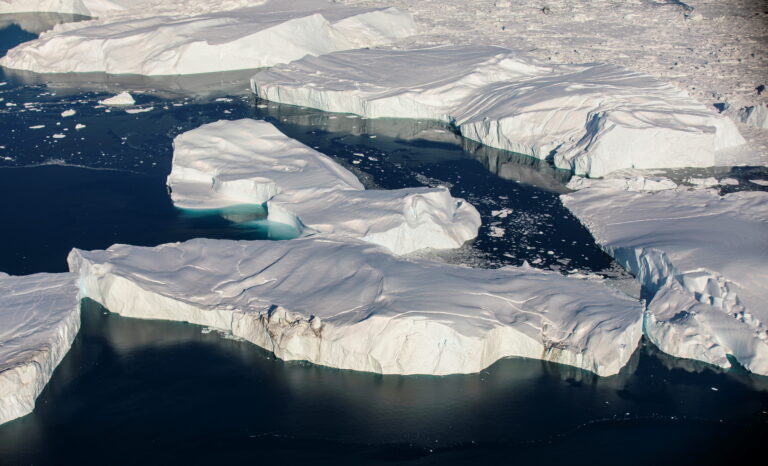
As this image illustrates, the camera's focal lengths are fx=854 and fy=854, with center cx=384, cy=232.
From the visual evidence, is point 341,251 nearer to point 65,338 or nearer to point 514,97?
point 65,338

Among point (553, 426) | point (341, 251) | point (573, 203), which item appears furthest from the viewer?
point (573, 203)


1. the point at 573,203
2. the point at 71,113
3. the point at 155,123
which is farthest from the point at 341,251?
the point at 71,113

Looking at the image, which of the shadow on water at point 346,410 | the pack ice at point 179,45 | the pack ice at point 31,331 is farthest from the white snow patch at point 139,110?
the shadow on water at point 346,410

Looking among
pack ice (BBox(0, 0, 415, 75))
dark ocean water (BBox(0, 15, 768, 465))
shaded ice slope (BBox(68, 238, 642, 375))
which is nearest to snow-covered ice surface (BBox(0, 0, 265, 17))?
pack ice (BBox(0, 0, 415, 75))

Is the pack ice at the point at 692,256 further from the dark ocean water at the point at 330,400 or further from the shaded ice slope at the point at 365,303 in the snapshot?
the shaded ice slope at the point at 365,303

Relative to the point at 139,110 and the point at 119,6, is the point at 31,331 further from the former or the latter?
the point at 119,6

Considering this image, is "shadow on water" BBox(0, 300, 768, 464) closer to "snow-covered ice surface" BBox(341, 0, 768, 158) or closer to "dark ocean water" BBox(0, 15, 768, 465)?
"dark ocean water" BBox(0, 15, 768, 465)
